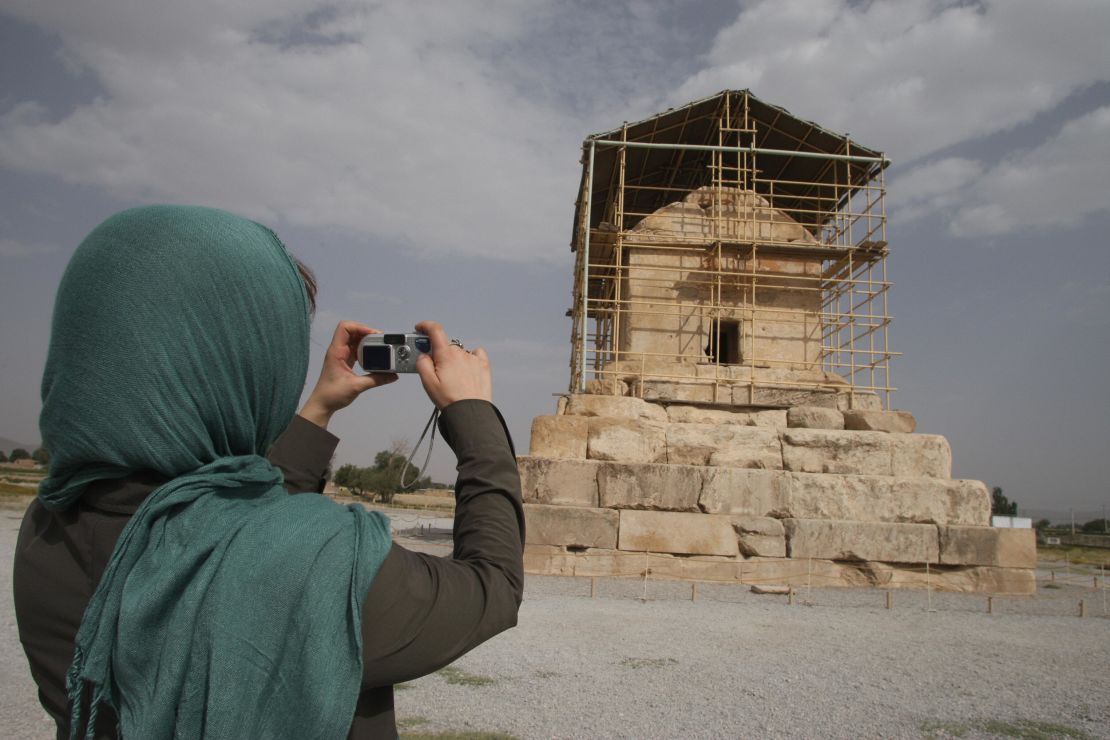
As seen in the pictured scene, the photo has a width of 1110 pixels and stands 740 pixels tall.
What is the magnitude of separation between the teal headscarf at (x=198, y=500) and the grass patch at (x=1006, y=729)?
4439 mm

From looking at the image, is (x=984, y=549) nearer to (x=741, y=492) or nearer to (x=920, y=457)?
(x=920, y=457)

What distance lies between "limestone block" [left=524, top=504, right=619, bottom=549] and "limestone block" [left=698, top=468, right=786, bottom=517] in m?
1.32

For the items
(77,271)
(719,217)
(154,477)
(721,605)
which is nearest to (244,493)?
(154,477)

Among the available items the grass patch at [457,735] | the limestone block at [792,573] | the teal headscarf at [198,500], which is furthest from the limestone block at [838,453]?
the teal headscarf at [198,500]

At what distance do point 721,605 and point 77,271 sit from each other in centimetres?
807

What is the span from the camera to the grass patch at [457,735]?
3814 mm

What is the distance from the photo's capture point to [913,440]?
413 inches

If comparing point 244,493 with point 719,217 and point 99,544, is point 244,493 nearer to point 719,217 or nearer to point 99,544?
point 99,544

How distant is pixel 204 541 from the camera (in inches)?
36.8

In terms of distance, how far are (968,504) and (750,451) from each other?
3.08m

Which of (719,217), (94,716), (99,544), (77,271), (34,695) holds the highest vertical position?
(719,217)

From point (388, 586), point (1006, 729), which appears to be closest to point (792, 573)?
point (1006, 729)

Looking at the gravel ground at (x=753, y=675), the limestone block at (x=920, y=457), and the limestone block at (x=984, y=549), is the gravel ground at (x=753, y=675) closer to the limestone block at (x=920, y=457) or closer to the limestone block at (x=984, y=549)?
the limestone block at (x=984, y=549)

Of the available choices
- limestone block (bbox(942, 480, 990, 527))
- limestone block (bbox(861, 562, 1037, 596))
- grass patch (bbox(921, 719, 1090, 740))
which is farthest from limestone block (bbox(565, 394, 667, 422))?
grass patch (bbox(921, 719, 1090, 740))
